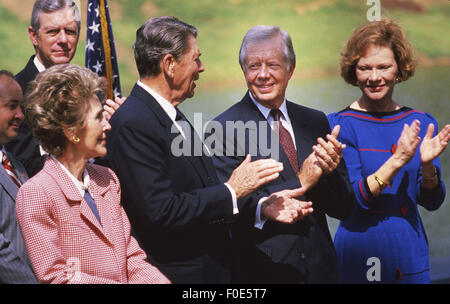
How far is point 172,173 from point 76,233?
1.47 feet

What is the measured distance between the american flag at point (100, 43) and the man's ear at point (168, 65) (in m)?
1.11

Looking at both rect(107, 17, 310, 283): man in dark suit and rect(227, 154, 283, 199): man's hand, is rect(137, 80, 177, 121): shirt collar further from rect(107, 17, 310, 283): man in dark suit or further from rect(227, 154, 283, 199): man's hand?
rect(227, 154, 283, 199): man's hand

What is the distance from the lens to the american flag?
3902 mm

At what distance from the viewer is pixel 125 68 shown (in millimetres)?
8109

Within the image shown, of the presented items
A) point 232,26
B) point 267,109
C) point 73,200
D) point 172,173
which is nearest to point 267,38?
point 267,109

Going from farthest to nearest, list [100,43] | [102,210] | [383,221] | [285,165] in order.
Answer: [100,43]
[383,221]
[285,165]
[102,210]

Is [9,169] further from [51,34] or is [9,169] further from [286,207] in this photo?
[286,207]

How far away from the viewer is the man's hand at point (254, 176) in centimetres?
276

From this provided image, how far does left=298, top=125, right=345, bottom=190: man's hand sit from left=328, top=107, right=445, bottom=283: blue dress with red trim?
35 cm

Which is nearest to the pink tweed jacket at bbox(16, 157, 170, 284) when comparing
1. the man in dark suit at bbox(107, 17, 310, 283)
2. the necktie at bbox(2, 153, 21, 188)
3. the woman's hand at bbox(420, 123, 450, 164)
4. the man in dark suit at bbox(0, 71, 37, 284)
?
the man in dark suit at bbox(107, 17, 310, 283)

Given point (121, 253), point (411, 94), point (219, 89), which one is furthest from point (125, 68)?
point (121, 253)

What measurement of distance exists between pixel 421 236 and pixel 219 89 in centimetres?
492

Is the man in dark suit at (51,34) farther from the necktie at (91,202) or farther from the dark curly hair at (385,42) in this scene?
the dark curly hair at (385,42)

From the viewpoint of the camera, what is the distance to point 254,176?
277 centimetres
